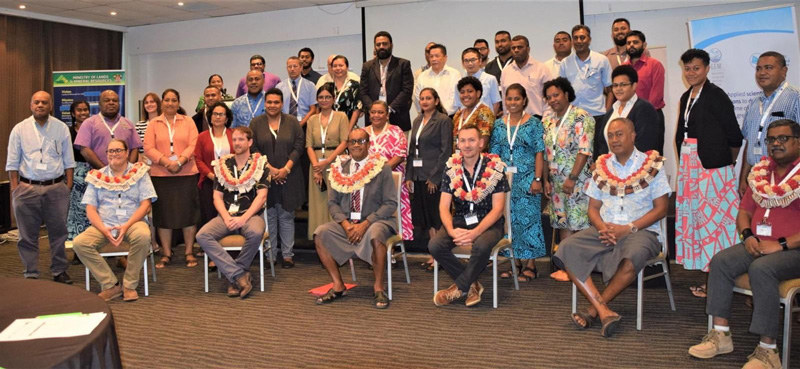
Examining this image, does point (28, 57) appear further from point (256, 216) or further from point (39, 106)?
point (256, 216)

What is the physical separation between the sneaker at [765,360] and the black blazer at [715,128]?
153cm

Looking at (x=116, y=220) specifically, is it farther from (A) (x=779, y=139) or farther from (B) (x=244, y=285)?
(A) (x=779, y=139)

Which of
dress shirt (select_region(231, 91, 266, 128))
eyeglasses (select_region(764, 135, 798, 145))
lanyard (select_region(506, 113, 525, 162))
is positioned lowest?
eyeglasses (select_region(764, 135, 798, 145))

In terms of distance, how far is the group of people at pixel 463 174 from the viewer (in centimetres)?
396

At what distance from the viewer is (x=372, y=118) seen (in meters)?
5.55

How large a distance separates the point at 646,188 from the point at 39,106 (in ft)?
16.4

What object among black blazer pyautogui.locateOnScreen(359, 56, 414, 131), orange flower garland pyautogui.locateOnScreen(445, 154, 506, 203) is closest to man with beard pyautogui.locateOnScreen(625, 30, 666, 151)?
orange flower garland pyautogui.locateOnScreen(445, 154, 506, 203)

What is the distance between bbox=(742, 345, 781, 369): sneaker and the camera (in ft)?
10.3

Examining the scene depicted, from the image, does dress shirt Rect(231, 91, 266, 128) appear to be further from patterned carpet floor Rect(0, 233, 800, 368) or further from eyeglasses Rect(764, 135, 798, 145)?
eyeglasses Rect(764, 135, 798, 145)

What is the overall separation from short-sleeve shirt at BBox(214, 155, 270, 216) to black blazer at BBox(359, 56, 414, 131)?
4.83 ft

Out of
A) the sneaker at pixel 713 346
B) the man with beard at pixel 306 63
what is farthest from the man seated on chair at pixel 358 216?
the man with beard at pixel 306 63

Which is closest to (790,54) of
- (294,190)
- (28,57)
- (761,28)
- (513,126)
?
(761,28)

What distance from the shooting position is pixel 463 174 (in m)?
4.70

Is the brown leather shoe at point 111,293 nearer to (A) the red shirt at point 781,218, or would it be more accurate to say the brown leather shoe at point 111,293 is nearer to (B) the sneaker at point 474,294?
(B) the sneaker at point 474,294
